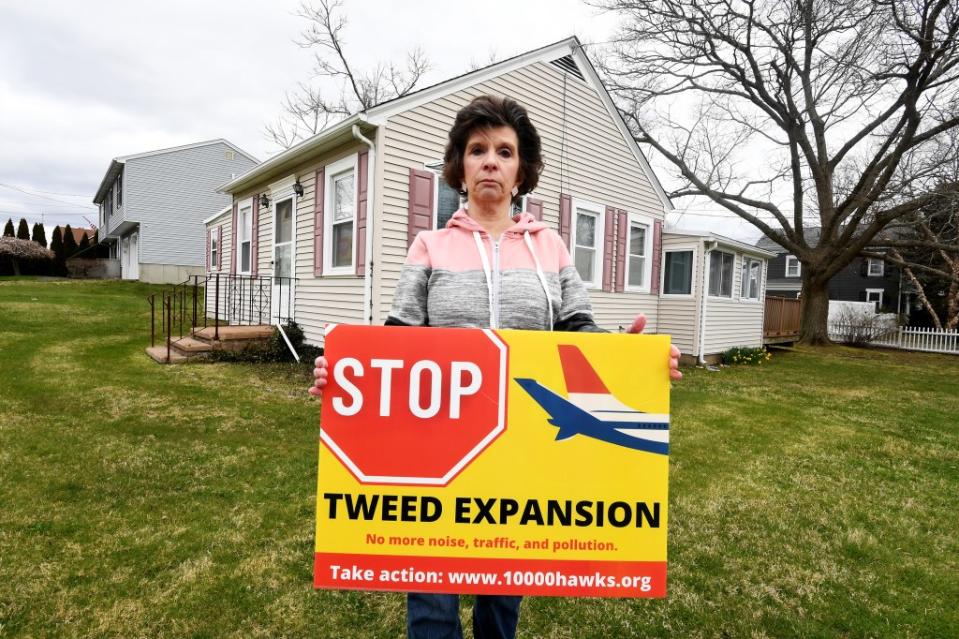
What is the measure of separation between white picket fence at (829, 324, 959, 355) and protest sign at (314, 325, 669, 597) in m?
22.5

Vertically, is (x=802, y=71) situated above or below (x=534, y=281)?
above

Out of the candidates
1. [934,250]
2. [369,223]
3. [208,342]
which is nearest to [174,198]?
[208,342]

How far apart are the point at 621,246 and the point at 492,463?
970 cm

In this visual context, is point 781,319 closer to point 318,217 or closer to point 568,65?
point 568,65

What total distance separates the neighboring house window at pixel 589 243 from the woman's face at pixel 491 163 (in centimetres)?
815

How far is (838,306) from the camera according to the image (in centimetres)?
2380

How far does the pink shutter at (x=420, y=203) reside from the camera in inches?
290

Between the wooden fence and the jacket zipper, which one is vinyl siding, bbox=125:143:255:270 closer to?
the wooden fence

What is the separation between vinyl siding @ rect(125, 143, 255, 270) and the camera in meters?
22.5

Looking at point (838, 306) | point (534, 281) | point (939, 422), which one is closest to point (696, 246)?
point (939, 422)

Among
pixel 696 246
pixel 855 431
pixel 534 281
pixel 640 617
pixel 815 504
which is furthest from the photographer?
pixel 696 246

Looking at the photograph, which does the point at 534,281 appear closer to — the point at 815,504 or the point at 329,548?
the point at 329,548

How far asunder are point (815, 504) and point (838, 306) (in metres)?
24.5

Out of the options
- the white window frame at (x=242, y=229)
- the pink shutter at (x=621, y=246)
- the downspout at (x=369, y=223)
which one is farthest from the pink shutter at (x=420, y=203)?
the white window frame at (x=242, y=229)
